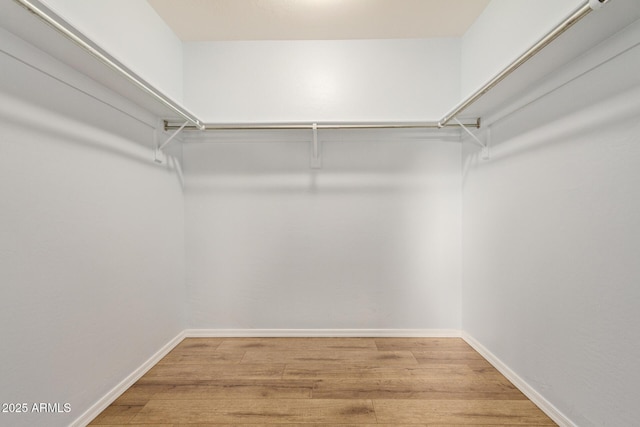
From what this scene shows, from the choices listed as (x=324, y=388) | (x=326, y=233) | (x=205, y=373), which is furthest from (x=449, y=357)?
(x=205, y=373)

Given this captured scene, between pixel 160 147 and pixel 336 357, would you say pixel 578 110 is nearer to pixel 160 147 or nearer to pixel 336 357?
pixel 336 357

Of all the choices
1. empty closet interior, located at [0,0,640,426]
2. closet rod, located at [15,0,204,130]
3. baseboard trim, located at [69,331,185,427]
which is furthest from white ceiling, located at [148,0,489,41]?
baseboard trim, located at [69,331,185,427]

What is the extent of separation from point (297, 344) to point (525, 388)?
1701 mm

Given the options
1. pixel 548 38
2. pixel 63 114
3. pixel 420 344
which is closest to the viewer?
pixel 548 38

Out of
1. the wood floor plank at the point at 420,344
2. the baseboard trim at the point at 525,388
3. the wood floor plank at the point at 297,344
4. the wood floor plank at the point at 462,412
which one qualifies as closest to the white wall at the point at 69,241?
the wood floor plank at the point at 297,344

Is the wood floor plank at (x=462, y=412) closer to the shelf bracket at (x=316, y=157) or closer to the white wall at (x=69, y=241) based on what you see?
the white wall at (x=69, y=241)

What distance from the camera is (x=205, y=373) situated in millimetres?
2162

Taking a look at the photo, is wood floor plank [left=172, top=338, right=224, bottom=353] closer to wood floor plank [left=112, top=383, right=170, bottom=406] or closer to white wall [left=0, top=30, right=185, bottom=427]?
white wall [left=0, top=30, right=185, bottom=427]

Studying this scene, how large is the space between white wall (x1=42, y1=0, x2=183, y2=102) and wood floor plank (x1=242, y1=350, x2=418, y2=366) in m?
2.13

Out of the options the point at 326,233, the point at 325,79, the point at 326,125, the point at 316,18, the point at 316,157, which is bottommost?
the point at 326,233

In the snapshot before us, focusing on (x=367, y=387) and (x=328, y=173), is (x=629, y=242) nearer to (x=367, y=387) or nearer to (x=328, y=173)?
(x=367, y=387)

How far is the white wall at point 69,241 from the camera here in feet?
4.20

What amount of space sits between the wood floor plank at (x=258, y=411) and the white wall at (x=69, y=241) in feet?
1.29

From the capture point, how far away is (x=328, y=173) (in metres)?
2.79
